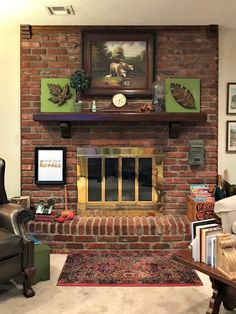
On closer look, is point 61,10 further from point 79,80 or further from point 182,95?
point 182,95

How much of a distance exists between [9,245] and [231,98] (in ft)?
9.15

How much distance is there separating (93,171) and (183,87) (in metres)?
1.37

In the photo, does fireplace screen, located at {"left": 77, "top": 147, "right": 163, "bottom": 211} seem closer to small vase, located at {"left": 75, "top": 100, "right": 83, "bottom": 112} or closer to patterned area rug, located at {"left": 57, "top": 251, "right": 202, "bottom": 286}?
small vase, located at {"left": 75, "top": 100, "right": 83, "bottom": 112}

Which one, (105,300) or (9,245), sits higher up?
(9,245)

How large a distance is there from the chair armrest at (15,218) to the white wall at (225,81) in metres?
2.25

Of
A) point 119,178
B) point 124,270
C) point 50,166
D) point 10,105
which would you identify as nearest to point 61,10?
point 10,105

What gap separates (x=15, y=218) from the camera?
266cm

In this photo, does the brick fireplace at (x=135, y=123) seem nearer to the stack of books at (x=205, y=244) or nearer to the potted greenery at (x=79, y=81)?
Result: the potted greenery at (x=79, y=81)

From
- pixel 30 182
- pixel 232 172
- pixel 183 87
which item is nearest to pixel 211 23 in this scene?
pixel 183 87

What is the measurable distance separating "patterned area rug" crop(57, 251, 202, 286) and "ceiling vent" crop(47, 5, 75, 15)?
2383 mm

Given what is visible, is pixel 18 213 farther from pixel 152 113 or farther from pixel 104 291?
pixel 152 113

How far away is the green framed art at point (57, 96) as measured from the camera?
3736mm

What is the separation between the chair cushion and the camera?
2406 mm

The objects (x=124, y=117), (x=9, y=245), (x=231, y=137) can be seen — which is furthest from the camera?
(x=231, y=137)
